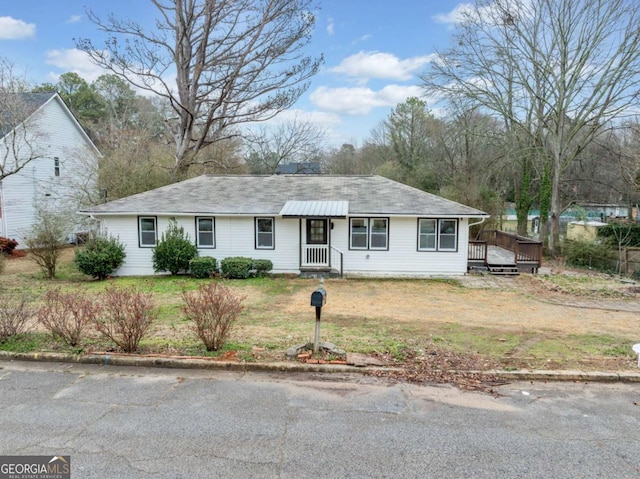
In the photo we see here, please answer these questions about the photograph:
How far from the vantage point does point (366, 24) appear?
54.9 ft

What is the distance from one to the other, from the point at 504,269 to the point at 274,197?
405 inches

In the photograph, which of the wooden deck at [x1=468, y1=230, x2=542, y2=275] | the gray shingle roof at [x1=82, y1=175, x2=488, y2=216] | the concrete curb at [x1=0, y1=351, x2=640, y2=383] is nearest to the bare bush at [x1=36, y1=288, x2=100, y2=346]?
the concrete curb at [x1=0, y1=351, x2=640, y2=383]

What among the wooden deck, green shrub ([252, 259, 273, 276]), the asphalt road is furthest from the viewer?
the wooden deck

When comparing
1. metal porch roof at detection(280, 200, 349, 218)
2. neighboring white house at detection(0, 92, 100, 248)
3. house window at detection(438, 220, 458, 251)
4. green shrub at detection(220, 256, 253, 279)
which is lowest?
green shrub at detection(220, 256, 253, 279)

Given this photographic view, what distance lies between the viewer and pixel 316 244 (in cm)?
1603

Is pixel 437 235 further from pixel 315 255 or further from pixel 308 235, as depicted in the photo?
pixel 308 235

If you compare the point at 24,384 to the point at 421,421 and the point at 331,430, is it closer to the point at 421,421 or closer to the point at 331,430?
the point at 331,430

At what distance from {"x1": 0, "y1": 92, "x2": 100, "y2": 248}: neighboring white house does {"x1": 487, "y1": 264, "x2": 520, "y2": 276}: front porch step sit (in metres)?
20.5

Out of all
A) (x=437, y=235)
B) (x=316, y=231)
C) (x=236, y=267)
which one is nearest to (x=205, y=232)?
(x=236, y=267)

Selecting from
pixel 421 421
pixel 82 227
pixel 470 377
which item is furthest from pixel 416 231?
pixel 82 227

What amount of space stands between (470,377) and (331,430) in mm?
2419

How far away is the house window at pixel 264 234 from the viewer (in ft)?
52.6

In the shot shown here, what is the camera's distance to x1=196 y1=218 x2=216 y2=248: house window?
52.7 ft

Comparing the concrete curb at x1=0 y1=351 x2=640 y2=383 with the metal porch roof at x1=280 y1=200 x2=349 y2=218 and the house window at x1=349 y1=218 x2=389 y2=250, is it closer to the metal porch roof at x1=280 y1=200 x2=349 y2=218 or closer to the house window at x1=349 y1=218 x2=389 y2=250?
the metal porch roof at x1=280 y1=200 x2=349 y2=218
